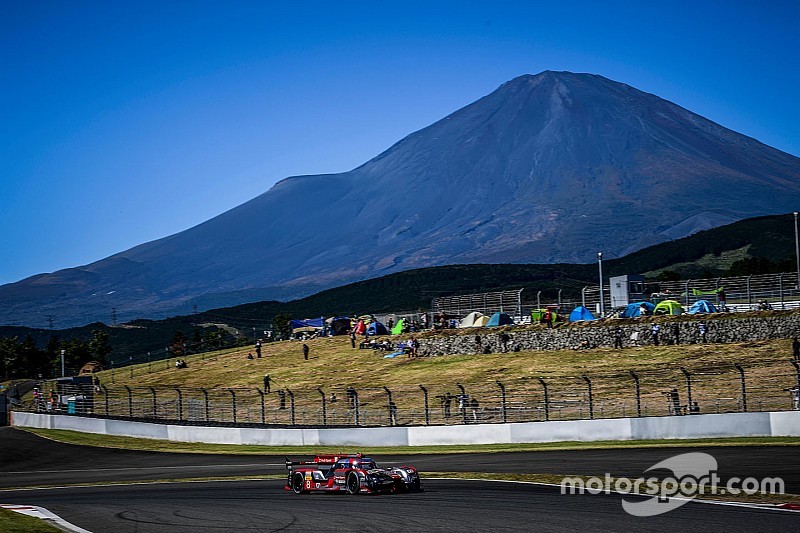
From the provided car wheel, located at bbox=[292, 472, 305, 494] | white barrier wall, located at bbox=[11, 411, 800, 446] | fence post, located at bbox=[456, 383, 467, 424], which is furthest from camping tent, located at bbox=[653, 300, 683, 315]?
car wheel, located at bbox=[292, 472, 305, 494]

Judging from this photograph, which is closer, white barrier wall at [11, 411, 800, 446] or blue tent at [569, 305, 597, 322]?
white barrier wall at [11, 411, 800, 446]

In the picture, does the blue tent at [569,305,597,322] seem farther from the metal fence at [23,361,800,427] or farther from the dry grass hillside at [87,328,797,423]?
the metal fence at [23,361,800,427]

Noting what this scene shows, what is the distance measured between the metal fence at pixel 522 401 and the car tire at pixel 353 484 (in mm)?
15263

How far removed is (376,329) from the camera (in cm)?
8850

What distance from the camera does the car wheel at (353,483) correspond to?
25.2 meters

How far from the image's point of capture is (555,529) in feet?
58.1

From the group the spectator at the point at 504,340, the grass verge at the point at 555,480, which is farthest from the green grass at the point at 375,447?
the spectator at the point at 504,340

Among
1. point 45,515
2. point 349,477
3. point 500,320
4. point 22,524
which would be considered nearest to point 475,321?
point 500,320

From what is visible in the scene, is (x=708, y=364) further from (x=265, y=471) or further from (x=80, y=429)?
(x=80, y=429)

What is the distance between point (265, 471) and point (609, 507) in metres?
18.7

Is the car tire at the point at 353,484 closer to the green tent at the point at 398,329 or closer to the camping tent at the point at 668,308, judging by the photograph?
the camping tent at the point at 668,308

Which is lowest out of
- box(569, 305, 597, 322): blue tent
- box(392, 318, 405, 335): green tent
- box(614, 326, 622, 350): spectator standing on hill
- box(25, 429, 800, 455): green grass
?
box(25, 429, 800, 455): green grass

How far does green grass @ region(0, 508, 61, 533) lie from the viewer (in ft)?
61.6

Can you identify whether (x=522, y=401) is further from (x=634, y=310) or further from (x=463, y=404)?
(x=634, y=310)
